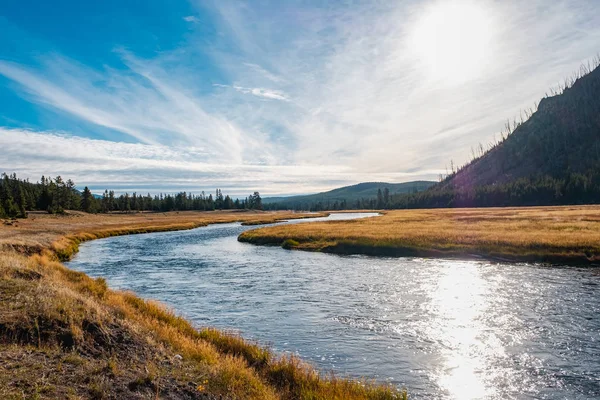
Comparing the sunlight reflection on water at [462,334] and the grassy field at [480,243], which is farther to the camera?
the grassy field at [480,243]

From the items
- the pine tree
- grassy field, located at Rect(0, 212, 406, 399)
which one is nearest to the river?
grassy field, located at Rect(0, 212, 406, 399)

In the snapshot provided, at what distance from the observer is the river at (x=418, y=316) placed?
12344 millimetres

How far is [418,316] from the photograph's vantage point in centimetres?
1862

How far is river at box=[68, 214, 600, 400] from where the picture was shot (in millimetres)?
12344

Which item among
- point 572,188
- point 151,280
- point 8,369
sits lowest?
point 151,280

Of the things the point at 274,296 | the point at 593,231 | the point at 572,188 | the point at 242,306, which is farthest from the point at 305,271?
the point at 572,188

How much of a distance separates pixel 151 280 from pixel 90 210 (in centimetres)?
14370

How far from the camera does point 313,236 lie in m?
53.5

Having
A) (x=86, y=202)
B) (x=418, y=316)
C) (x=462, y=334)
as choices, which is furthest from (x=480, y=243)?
(x=86, y=202)

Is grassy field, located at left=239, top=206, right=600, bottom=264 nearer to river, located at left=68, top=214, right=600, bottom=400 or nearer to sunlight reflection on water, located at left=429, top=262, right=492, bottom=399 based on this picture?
river, located at left=68, top=214, right=600, bottom=400

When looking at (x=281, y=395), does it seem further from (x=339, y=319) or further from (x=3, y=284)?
(x=3, y=284)

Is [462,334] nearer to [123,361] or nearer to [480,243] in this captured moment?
[123,361]

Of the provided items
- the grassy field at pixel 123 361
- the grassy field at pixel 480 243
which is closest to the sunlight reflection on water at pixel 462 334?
the grassy field at pixel 123 361

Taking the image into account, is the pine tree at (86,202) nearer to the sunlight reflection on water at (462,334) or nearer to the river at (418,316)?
the river at (418,316)
